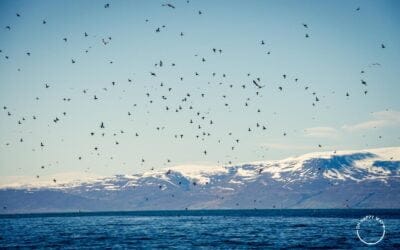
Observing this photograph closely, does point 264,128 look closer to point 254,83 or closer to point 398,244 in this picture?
point 254,83

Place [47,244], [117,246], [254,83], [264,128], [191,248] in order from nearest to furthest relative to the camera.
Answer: [254,83], [264,128], [191,248], [117,246], [47,244]

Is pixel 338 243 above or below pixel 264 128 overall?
below

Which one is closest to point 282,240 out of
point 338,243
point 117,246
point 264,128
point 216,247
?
point 338,243

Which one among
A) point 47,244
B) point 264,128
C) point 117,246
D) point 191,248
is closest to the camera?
point 264,128

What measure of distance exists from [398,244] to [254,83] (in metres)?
47.6

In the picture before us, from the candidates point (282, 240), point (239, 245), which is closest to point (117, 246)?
point (239, 245)

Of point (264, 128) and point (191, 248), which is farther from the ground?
point (264, 128)

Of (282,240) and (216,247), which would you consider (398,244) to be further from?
(216,247)

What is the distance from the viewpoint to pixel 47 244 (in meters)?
95.9

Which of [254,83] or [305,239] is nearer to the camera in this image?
[254,83]

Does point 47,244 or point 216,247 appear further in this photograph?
point 47,244

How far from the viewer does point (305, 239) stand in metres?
100

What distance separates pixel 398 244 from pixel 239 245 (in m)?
24.1

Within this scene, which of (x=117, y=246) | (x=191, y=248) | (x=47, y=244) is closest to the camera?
(x=191, y=248)
